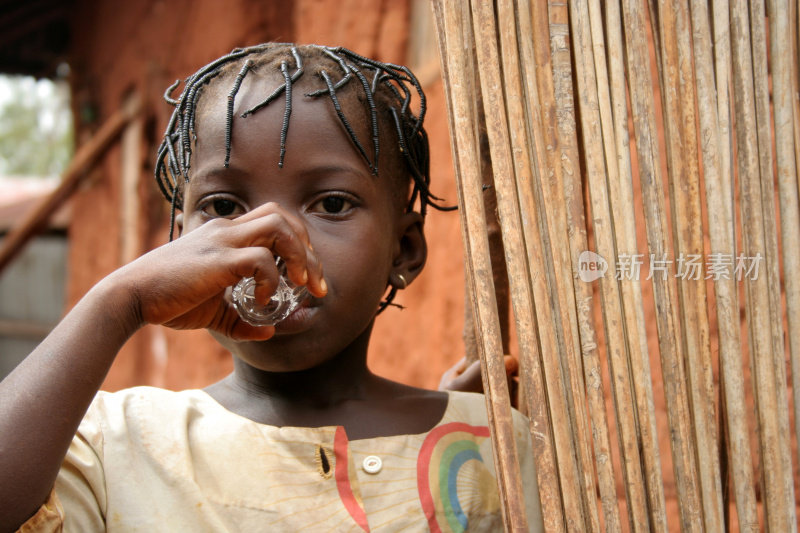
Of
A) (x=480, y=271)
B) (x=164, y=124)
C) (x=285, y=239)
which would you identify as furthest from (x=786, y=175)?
(x=164, y=124)

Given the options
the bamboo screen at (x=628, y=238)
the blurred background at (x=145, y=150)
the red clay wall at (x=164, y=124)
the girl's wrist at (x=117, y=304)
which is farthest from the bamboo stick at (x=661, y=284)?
the blurred background at (x=145, y=150)

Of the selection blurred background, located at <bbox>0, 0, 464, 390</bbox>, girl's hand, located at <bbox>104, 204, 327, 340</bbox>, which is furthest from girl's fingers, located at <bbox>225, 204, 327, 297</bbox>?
blurred background, located at <bbox>0, 0, 464, 390</bbox>

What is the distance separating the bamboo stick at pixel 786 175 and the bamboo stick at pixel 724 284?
8 cm

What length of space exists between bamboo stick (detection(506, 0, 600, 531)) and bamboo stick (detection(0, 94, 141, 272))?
14.4 ft

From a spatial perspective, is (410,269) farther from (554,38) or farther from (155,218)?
(155,218)

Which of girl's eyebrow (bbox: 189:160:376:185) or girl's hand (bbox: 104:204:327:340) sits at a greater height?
girl's eyebrow (bbox: 189:160:376:185)

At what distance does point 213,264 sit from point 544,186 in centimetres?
47

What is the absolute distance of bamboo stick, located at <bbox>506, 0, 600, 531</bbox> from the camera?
3.90ft

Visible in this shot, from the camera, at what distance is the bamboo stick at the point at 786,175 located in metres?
1.29

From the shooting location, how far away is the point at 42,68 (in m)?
6.54

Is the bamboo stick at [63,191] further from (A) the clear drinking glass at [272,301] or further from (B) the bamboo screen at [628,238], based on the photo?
(B) the bamboo screen at [628,238]

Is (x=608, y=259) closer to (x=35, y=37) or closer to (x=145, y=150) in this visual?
(x=145, y=150)

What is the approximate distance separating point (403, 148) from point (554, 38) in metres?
0.36

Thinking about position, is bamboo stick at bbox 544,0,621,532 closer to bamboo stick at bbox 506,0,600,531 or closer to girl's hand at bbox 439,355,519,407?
bamboo stick at bbox 506,0,600,531
